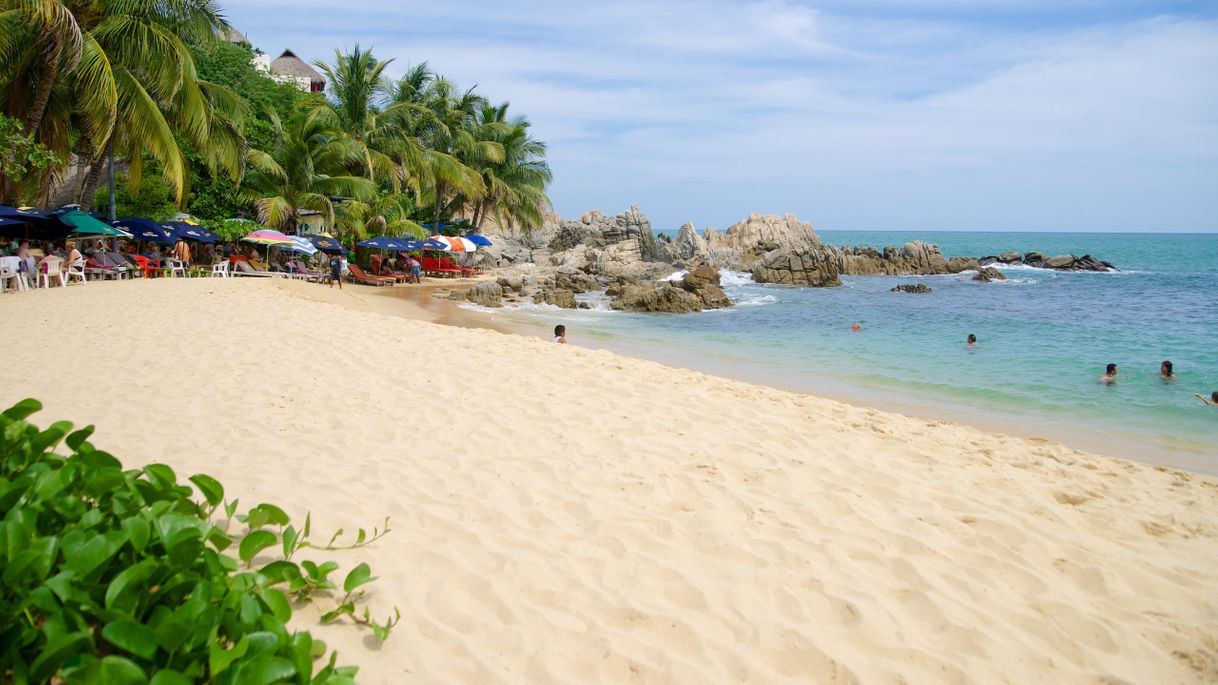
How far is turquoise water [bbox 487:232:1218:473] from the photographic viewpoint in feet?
36.0

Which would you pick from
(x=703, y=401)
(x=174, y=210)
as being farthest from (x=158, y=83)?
(x=703, y=401)

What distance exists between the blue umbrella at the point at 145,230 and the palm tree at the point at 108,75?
3.92ft

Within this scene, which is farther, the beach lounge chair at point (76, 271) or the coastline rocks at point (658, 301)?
the coastline rocks at point (658, 301)

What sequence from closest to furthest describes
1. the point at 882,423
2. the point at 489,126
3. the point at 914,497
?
the point at 914,497 → the point at 882,423 → the point at 489,126

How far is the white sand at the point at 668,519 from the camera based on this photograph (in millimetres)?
2932

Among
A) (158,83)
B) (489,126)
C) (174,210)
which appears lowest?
(174,210)

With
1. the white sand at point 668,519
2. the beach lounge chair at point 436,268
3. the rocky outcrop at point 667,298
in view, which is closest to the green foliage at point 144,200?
the beach lounge chair at point 436,268

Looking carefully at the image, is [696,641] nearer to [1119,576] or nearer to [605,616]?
[605,616]

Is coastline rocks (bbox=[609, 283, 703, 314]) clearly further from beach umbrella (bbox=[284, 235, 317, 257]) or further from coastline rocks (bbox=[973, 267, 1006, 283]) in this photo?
coastline rocks (bbox=[973, 267, 1006, 283])

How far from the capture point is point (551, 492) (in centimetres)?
443

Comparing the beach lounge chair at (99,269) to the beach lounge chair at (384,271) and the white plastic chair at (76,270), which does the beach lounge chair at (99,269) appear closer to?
the white plastic chair at (76,270)

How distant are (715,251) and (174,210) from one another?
106 feet

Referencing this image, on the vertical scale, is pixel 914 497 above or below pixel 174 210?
below

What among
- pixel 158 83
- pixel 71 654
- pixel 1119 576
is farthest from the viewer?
pixel 158 83
